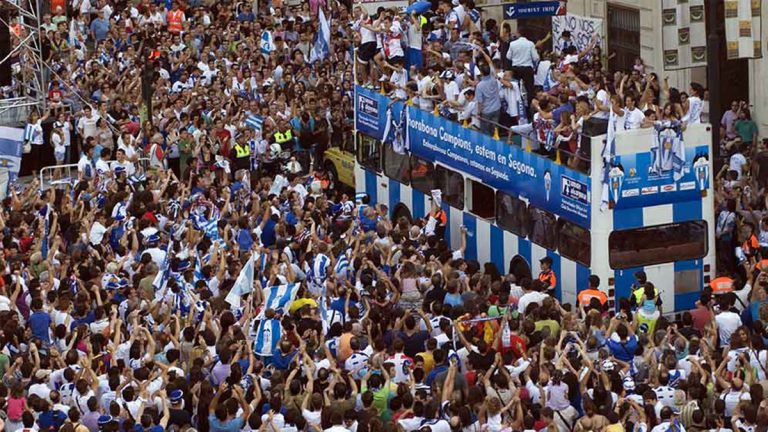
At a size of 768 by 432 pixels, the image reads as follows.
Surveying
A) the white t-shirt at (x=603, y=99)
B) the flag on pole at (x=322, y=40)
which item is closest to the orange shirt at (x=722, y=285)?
the white t-shirt at (x=603, y=99)

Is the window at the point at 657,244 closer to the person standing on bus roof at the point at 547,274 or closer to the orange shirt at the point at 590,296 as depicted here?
the person standing on bus roof at the point at 547,274

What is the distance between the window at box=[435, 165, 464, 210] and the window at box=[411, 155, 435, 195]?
154mm

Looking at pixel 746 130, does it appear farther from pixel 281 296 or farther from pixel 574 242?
pixel 281 296

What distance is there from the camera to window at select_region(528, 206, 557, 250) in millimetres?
27672

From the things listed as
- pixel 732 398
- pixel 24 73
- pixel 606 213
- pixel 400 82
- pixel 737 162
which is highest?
pixel 400 82

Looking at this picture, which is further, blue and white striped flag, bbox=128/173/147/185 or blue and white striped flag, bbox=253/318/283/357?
blue and white striped flag, bbox=128/173/147/185

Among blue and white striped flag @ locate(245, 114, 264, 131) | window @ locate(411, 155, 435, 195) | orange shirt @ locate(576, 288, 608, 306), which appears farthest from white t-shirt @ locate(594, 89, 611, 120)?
blue and white striped flag @ locate(245, 114, 264, 131)

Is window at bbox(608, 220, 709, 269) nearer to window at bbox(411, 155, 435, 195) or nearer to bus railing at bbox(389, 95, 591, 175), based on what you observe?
bus railing at bbox(389, 95, 591, 175)

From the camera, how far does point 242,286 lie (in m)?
24.5

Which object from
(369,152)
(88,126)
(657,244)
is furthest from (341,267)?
(88,126)

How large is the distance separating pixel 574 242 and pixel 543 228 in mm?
839

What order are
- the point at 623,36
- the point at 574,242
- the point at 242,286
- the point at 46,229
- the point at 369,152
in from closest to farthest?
the point at 242,286, the point at 574,242, the point at 46,229, the point at 369,152, the point at 623,36

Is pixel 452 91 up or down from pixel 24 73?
up

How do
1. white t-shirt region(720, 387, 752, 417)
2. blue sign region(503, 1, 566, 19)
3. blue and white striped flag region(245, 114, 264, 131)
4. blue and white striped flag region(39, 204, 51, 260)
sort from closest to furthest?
white t-shirt region(720, 387, 752, 417) → blue and white striped flag region(39, 204, 51, 260) → blue sign region(503, 1, 566, 19) → blue and white striped flag region(245, 114, 264, 131)
